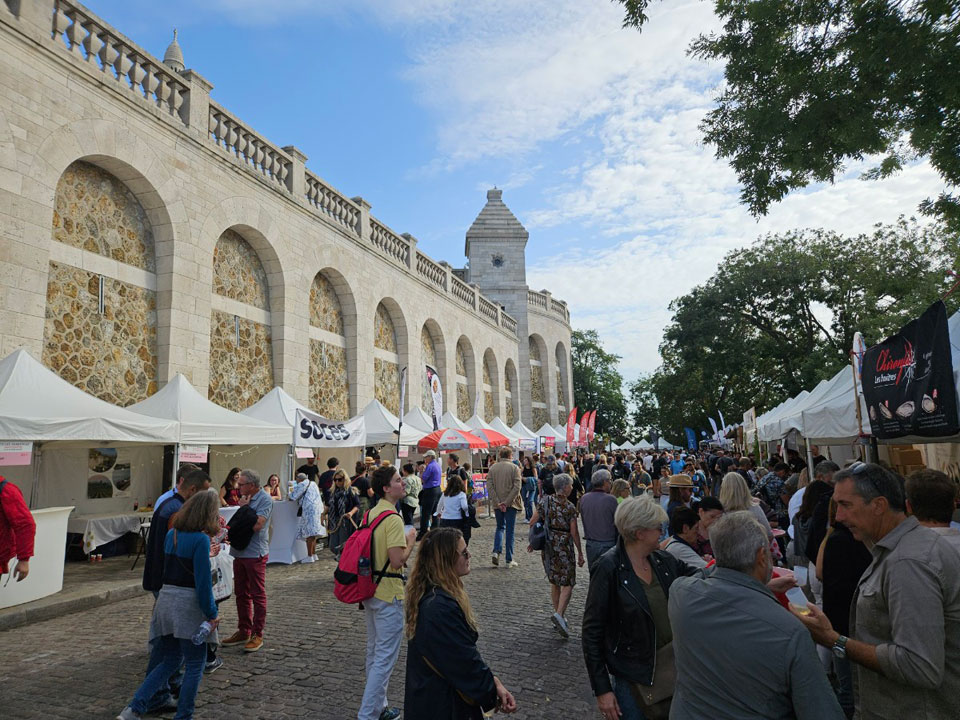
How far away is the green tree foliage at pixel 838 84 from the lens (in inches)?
232

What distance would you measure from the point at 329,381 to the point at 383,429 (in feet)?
10.8

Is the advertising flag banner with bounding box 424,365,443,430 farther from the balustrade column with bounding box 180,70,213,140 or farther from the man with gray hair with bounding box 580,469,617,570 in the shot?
the man with gray hair with bounding box 580,469,617,570

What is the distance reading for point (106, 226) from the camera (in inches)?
434

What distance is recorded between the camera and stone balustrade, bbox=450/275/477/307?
90.5ft

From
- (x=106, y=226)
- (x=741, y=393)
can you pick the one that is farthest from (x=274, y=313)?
(x=741, y=393)

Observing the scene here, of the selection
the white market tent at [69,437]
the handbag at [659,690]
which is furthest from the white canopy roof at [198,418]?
the handbag at [659,690]

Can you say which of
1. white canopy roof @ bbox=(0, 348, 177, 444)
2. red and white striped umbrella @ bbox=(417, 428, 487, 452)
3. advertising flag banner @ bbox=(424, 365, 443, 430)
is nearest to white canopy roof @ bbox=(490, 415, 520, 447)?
red and white striped umbrella @ bbox=(417, 428, 487, 452)

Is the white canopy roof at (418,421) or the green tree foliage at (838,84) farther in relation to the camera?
the white canopy roof at (418,421)

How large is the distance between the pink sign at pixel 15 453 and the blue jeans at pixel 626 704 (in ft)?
23.4

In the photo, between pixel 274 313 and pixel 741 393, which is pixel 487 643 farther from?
pixel 741 393

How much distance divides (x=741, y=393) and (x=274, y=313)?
3175 cm

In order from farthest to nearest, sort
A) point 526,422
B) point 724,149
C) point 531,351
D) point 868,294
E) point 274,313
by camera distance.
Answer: point 531,351, point 526,422, point 868,294, point 274,313, point 724,149

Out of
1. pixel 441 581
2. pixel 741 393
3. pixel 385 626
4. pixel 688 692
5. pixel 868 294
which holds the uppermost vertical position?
pixel 868 294

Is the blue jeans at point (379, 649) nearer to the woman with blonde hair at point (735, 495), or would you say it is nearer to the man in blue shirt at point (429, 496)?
the woman with blonde hair at point (735, 495)
